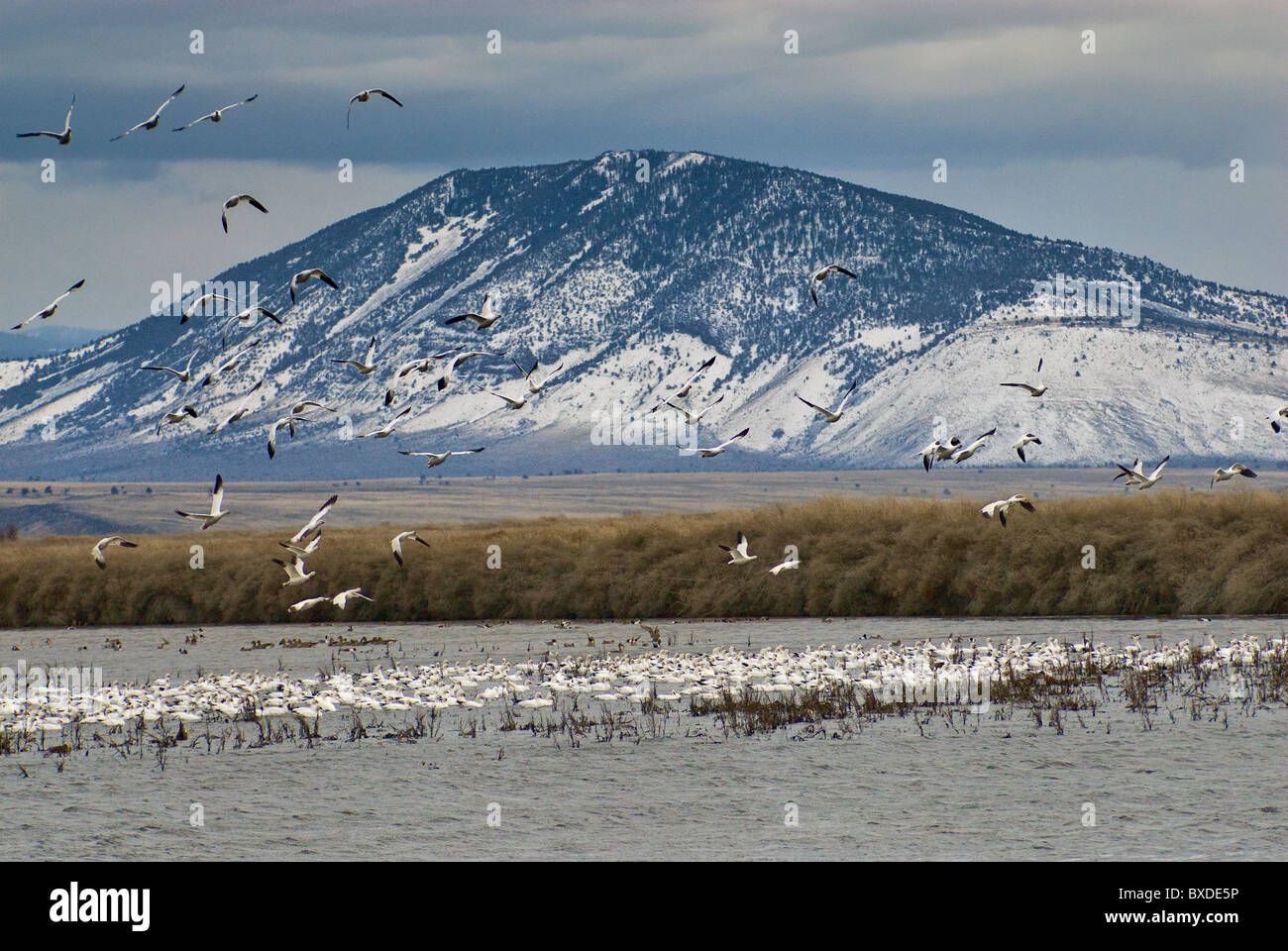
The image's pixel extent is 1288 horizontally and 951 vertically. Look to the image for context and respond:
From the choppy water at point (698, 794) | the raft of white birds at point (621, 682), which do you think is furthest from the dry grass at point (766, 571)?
the choppy water at point (698, 794)

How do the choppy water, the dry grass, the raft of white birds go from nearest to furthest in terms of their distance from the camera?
the choppy water < the raft of white birds < the dry grass

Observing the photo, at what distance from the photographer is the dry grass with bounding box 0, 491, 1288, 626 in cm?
4022

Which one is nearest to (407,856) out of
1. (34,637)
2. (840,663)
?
(840,663)

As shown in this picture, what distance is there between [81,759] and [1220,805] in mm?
13702

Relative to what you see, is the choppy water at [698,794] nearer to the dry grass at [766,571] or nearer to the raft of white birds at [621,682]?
the raft of white birds at [621,682]

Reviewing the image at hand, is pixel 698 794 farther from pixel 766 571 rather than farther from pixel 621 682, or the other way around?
pixel 766 571

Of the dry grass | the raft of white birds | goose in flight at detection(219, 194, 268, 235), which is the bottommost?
the raft of white birds

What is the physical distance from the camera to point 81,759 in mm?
22469

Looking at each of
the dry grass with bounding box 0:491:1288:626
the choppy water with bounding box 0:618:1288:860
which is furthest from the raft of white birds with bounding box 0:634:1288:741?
the dry grass with bounding box 0:491:1288:626

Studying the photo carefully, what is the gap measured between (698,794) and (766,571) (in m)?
24.6

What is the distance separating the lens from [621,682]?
95.3 feet

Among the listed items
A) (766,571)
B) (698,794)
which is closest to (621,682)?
(698,794)

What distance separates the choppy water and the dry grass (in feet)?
52.7

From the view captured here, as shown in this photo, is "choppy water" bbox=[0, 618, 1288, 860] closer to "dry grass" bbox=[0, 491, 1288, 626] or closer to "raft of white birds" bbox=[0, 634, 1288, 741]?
"raft of white birds" bbox=[0, 634, 1288, 741]
